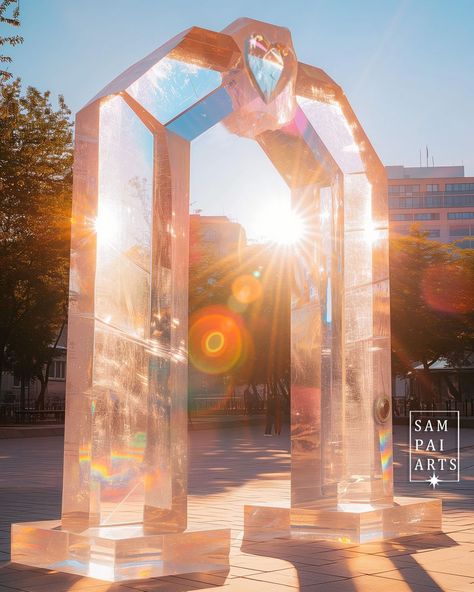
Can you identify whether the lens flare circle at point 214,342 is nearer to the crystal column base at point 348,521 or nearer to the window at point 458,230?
the crystal column base at point 348,521

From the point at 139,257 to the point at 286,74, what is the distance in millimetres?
2255

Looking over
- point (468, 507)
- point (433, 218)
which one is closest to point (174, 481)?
point (468, 507)

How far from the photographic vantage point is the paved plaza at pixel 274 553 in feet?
18.6

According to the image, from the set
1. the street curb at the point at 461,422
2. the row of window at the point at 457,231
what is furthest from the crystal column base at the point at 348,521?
the row of window at the point at 457,231

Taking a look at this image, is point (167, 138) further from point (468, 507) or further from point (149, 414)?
point (468, 507)

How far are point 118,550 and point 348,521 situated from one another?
244cm

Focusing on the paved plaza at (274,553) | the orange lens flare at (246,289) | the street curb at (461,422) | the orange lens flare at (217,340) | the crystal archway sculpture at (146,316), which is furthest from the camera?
the orange lens flare at (217,340)

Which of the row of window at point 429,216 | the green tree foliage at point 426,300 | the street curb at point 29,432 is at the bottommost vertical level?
the street curb at point 29,432

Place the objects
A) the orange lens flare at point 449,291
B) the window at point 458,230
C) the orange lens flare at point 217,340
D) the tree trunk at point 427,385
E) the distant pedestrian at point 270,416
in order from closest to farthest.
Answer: the distant pedestrian at point 270,416 < the orange lens flare at point 449,291 < the orange lens flare at point 217,340 < the tree trunk at point 427,385 < the window at point 458,230

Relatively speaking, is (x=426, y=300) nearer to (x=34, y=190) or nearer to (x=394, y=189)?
(x=34, y=190)

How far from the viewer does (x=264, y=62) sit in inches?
283

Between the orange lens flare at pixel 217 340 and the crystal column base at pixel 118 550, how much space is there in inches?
1258

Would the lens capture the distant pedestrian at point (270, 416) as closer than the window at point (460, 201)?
Yes

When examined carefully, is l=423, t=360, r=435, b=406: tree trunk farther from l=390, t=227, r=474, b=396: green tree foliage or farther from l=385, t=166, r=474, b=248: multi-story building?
l=385, t=166, r=474, b=248: multi-story building
